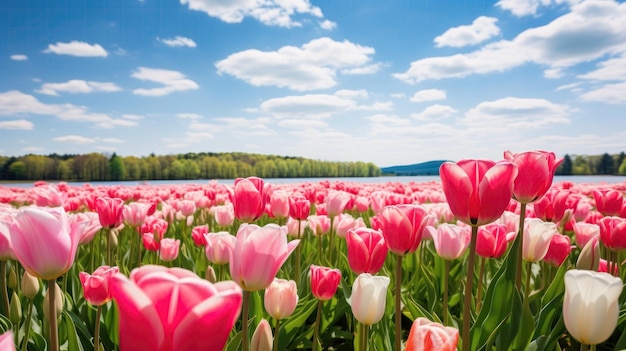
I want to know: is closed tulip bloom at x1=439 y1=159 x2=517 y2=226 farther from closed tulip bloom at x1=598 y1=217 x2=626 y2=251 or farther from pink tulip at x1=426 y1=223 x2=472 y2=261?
closed tulip bloom at x1=598 y1=217 x2=626 y2=251

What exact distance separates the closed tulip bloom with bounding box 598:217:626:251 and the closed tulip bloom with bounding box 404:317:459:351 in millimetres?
2433

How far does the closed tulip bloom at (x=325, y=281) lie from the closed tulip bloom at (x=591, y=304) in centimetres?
98

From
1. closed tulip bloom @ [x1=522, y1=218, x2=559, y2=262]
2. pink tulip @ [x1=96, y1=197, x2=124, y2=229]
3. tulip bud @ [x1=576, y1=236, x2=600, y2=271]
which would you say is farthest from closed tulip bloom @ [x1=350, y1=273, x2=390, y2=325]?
pink tulip @ [x1=96, y1=197, x2=124, y2=229]

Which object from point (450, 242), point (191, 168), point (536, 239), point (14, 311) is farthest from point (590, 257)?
point (191, 168)

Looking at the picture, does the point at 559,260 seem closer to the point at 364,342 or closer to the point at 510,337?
the point at 510,337

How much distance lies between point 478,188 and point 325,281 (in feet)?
2.89

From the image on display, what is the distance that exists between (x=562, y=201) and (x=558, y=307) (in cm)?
97

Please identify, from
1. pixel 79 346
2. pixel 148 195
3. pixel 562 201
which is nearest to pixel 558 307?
pixel 562 201

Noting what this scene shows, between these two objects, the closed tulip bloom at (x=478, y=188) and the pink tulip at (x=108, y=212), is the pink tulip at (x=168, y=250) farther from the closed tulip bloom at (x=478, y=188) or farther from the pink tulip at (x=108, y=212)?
the closed tulip bloom at (x=478, y=188)

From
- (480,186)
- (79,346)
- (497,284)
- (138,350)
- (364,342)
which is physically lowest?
(79,346)

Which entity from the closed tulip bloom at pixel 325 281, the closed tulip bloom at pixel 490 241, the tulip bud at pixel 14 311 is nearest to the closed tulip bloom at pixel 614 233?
the closed tulip bloom at pixel 490 241

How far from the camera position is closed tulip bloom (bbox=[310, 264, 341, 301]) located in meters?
1.95

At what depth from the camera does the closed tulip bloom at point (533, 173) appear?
1.77 m

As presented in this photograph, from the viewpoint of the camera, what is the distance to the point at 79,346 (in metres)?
1.91
